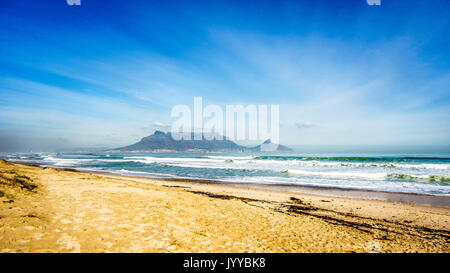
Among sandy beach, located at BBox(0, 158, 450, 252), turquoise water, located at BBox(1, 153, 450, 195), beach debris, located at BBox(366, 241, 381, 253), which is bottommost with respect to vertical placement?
turquoise water, located at BBox(1, 153, 450, 195)

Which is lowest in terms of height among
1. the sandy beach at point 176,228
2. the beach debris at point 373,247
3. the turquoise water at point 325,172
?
the turquoise water at point 325,172

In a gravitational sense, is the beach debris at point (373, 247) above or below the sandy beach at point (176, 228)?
below

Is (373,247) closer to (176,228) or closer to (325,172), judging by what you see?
(176,228)

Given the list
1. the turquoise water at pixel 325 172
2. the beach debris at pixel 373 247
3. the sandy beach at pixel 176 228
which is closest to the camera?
the sandy beach at pixel 176 228

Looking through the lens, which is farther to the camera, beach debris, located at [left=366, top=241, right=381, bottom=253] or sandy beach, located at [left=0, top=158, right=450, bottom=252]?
beach debris, located at [left=366, top=241, right=381, bottom=253]

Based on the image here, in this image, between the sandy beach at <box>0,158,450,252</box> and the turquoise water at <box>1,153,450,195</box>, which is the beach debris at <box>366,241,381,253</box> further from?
the turquoise water at <box>1,153,450,195</box>

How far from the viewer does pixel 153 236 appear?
161 inches

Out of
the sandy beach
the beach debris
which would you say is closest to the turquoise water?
the sandy beach

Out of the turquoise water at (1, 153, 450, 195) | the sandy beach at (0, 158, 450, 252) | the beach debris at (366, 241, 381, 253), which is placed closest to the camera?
the sandy beach at (0, 158, 450, 252)

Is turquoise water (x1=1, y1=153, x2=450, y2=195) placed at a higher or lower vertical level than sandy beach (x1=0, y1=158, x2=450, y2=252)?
lower

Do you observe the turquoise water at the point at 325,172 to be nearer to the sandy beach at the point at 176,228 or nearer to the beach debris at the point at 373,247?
the sandy beach at the point at 176,228

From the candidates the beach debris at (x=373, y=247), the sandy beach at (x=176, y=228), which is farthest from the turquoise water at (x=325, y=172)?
the beach debris at (x=373, y=247)
